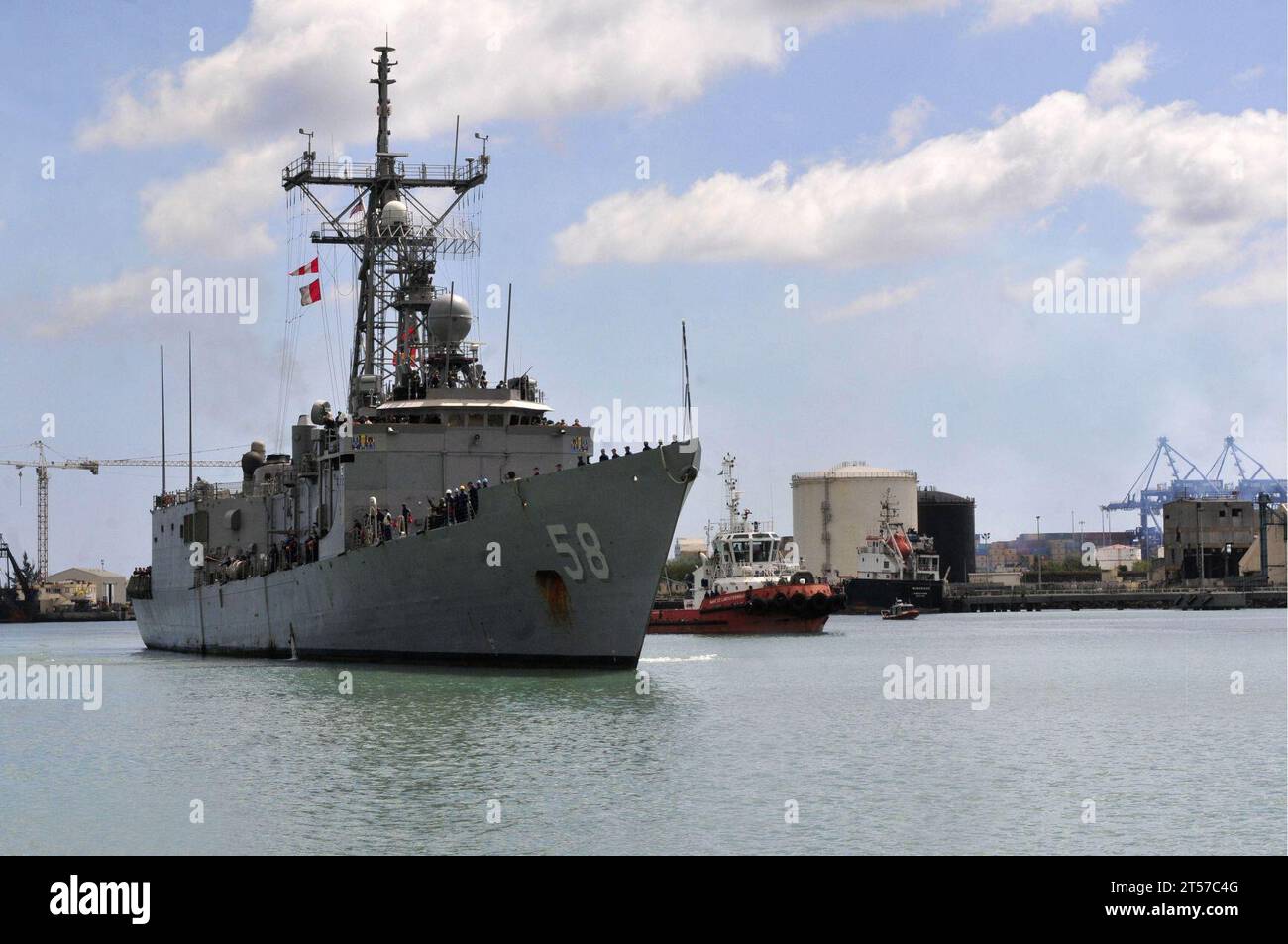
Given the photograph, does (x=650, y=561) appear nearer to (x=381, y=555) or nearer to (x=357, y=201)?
(x=381, y=555)

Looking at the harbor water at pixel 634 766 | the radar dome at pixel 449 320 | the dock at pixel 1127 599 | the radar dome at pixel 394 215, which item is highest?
the radar dome at pixel 394 215

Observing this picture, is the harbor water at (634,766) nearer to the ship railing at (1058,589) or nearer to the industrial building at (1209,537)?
the ship railing at (1058,589)

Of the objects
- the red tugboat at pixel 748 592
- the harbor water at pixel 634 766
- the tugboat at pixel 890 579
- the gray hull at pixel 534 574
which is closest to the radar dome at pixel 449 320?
the gray hull at pixel 534 574

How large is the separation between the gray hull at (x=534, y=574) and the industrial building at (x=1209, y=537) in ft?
347

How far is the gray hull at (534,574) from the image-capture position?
2670 cm

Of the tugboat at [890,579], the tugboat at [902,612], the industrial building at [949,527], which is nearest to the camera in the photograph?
the tugboat at [902,612]

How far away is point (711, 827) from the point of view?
14.9 metres

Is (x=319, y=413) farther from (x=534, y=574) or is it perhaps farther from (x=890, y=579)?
(x=890, y=579)

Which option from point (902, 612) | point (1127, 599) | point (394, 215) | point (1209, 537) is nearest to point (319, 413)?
point (394, 215)

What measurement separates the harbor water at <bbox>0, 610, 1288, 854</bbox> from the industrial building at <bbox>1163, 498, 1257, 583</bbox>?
9802cm

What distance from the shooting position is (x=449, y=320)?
115ft

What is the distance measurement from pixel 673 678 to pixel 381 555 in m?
7.02

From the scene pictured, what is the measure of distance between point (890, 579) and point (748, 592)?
40638 mm
